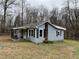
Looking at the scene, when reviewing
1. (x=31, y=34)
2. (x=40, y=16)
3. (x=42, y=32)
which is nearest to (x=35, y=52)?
(x=42, y=32)

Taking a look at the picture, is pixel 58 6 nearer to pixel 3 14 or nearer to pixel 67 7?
pixel 67 7

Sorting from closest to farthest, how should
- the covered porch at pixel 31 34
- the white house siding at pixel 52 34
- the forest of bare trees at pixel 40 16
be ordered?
the covered porch at pixel 31 34, the white house siding at pixel 52 34, the forest of bare trees at pixel 40 16

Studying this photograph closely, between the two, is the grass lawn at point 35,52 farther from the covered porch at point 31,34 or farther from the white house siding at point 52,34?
the white house siding at point 52,34

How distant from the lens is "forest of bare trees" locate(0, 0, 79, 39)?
39319 millimetres

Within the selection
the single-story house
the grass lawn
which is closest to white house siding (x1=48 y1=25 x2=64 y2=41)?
the single-story house

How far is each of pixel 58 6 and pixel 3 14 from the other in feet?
55.5

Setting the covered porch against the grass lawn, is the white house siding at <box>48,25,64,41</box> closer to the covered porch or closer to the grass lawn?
the covered porch

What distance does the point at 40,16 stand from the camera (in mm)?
52188

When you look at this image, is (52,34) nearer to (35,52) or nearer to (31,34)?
(31,34)

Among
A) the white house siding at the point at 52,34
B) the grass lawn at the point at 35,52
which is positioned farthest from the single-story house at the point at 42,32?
the grass lawn at the point at 35,52

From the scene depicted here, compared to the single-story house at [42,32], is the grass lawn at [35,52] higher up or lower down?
lower down

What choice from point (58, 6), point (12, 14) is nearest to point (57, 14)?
point (58, 6)

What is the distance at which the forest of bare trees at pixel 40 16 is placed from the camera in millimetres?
39319

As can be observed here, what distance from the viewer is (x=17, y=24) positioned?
47.5 meters
